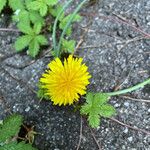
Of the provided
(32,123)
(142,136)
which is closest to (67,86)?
(32,123)

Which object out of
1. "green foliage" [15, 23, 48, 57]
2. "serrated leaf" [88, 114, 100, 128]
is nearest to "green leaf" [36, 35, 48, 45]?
"green foliage" [15, 23, 48, 57]

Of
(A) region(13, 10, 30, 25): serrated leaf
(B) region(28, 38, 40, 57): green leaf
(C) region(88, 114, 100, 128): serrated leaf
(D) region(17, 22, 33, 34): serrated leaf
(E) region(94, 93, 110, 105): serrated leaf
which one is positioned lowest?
(C) region(88, 114, 100, 128): serrated leaf

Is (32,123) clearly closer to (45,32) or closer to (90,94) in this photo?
(90,94)

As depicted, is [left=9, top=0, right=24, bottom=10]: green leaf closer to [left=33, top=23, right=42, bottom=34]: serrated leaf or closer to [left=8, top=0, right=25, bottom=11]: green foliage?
[left=8, top=0, right=25, bottom=11]: green foliage

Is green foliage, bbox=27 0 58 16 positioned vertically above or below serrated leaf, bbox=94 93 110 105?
above

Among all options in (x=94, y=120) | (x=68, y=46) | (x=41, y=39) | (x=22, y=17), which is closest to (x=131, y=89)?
(x=94, y=120)

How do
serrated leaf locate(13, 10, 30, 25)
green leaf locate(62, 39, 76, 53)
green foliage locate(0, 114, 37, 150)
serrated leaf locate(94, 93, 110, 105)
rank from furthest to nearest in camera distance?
serrated leaf locate(13, 10, 30, 25), green leaf locate(62, 39, 76, 53), serrated leaf locate(94, 93, 110, 105), green foliage locate(0, 114, 37, 150)

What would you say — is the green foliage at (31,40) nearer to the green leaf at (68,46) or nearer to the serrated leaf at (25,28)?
the serrated leaf at (25,28)
